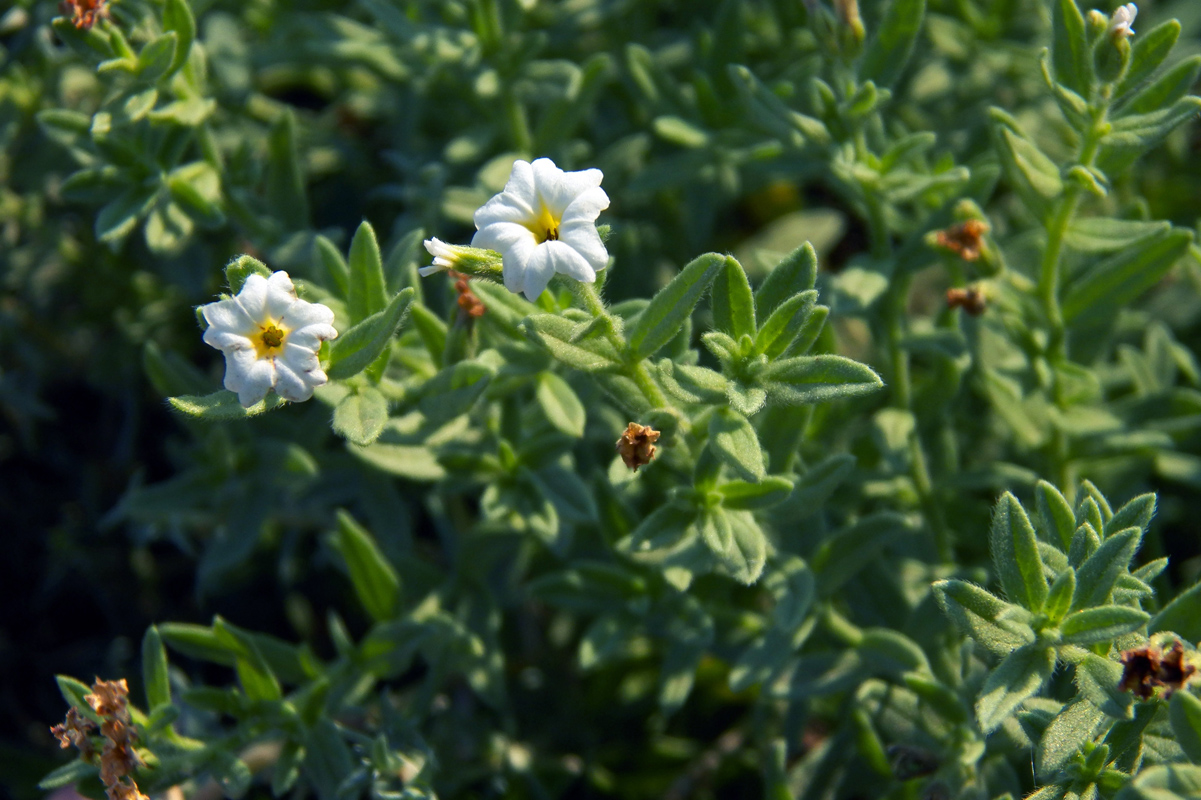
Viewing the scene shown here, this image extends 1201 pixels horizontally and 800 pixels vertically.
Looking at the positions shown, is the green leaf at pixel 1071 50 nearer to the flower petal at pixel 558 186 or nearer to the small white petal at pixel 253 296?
the flower petal at pixel 558 186

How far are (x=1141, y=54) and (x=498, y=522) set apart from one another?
334 cm

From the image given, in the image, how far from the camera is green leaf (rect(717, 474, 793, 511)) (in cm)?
388

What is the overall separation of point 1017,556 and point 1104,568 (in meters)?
0.27

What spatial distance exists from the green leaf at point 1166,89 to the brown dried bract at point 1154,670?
7.35ft

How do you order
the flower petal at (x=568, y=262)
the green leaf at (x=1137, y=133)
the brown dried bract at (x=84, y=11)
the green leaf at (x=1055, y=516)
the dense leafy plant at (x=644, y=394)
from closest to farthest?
the flower petal at (x=568, y=262)
the dense leafy plant at (x=644, y=394)
the green leaf at (x=1055, y=516)
the green leaf at (x=1137, y=133)
the brown dried bract at (x=84, y=11)

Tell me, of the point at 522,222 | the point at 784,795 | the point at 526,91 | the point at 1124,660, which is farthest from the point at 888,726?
the point at 526,91

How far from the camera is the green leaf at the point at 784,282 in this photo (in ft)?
12.3

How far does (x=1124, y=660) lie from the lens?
3.38 m

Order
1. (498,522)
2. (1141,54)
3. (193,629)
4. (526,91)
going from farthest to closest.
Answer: (526,91) < (498,522) < (193,629) < (1141,54)

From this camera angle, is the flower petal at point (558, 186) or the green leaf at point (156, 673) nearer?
the flower petal at point (558, 186)

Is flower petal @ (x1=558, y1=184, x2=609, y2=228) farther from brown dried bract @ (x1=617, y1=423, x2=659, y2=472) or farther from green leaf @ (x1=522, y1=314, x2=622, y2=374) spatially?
brown dried bract @ (x1=617, y1=423, x2=659, y2=472)

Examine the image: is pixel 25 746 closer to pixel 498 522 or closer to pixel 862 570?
pixel 498 522

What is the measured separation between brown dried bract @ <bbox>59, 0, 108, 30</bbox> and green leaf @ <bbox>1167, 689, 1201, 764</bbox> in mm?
4435

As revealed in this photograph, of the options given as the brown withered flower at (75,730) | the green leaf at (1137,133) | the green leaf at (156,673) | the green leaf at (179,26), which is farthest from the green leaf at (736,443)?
the green leaf at (179,26)
